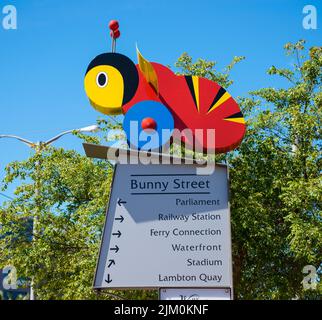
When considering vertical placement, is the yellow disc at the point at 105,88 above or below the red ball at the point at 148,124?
above

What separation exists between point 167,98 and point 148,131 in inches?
28.6

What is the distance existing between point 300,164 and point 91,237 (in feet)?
17.8

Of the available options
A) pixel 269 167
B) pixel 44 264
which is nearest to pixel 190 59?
pixel 269 167

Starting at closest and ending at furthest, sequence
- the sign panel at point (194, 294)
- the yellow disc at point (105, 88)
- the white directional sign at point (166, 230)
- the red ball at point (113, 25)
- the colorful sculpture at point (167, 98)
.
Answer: the sign panel at point (194, 294) → the white directional sign at point (166, 230) → the colorful sculpture at point (167, 98) → the yellow disc at point (105, 88) → the red ball at point (113, 25)

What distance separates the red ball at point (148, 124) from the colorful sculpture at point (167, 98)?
8.1 inches

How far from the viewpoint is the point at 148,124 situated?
23.7ft

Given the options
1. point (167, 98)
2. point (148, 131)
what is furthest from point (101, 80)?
point (148, 131)

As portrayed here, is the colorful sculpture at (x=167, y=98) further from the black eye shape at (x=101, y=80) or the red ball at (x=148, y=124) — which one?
the red ball at (x=148, y=124)

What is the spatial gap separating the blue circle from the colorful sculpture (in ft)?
0.05

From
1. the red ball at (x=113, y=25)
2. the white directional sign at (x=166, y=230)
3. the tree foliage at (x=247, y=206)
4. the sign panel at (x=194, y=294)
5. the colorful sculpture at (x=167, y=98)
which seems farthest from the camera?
the tree foliage at (x=247, y=206)

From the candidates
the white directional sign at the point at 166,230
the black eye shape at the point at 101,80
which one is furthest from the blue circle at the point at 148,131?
the black eye shape at the point at 101,80

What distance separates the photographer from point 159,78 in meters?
7.81

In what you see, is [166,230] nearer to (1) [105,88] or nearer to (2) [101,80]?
(1) [105,88]

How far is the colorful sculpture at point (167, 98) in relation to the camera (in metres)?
7.54
